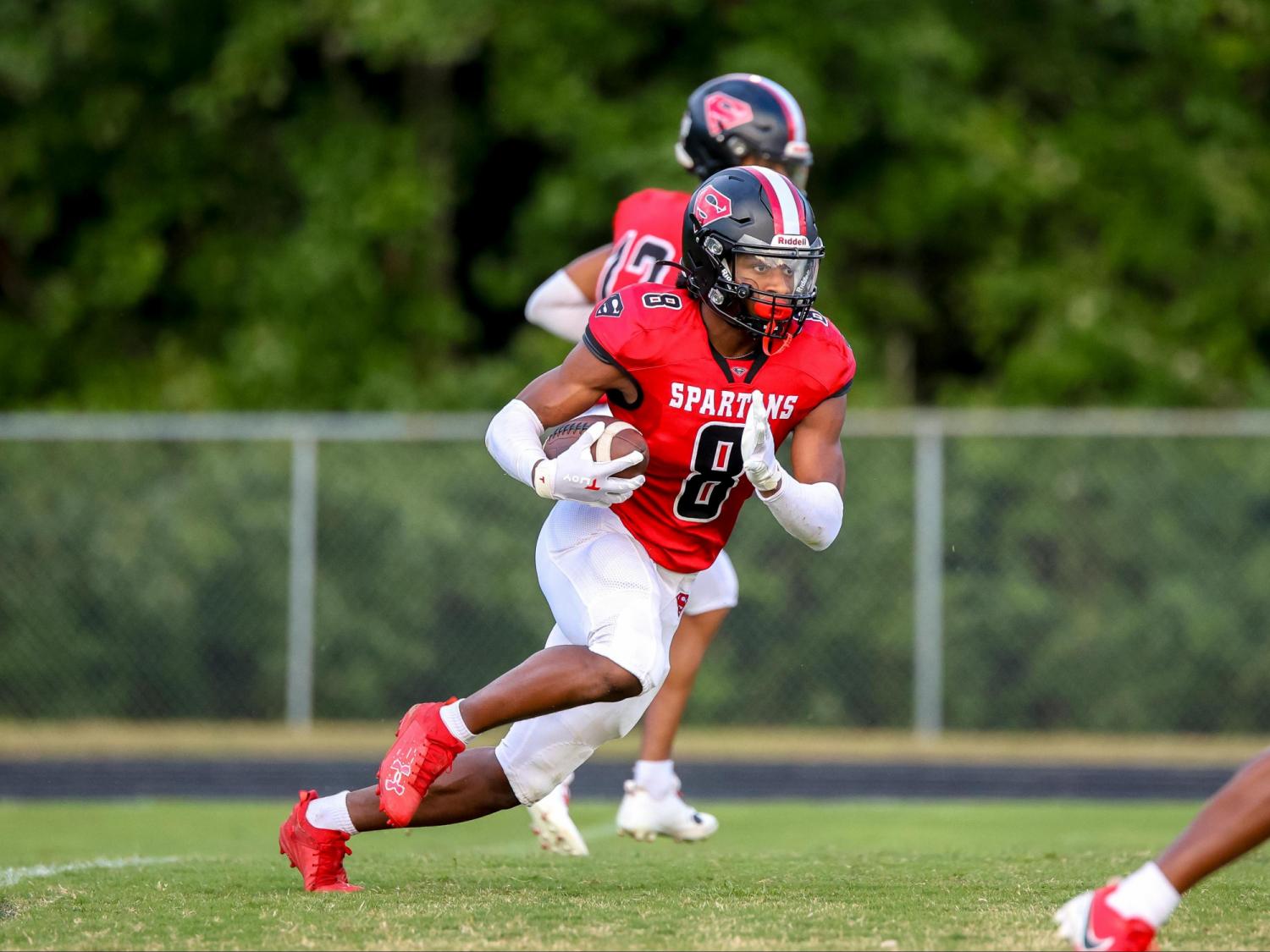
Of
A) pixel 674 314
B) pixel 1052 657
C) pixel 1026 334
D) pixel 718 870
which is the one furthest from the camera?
pixel 1026 334

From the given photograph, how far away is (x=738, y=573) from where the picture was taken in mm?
11102

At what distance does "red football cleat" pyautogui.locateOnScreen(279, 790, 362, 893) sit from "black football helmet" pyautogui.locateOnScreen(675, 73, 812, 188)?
2752mm

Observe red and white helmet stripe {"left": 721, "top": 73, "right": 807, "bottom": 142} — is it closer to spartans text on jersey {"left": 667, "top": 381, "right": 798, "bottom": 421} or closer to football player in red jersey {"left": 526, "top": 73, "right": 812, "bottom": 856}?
football player in red jersey {"left": 526, "top": 73, "right": 812, "bottom": 856}

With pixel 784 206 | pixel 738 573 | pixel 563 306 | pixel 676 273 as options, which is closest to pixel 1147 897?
pixel 784 206

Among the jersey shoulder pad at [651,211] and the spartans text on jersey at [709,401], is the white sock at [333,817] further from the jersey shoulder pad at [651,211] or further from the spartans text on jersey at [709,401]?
the jersey shoulder pad at [651,211]

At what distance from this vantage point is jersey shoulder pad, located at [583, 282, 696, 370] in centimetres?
451

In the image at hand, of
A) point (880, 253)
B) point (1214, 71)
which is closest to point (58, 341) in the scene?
point (880, 253)

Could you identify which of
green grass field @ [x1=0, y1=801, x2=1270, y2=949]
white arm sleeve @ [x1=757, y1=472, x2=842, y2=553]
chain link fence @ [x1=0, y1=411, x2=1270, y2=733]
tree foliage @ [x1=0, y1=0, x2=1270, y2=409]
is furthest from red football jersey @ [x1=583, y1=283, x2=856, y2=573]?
tree foliage @ [x1=0, y1=0, x2=1270, y2=409]

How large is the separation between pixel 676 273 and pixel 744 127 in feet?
1.93

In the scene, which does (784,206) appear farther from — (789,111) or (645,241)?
(789,111)

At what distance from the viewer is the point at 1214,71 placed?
13.8 metres

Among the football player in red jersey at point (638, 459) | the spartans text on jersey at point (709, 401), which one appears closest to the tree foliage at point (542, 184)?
the football player in red jersey at point (638, 459)

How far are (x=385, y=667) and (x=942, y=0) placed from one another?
6749 mm

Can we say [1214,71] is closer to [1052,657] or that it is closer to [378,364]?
[1052,657]
